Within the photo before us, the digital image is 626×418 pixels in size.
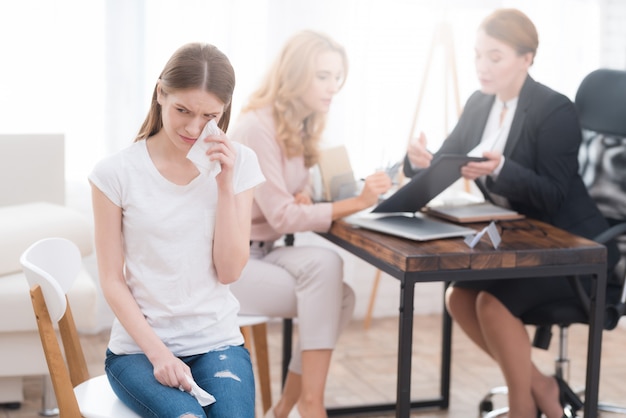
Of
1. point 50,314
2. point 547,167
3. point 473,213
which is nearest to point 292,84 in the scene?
point 473,213

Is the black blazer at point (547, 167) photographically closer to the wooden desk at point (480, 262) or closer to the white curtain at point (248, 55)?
the wooden desk at point (480, 262)

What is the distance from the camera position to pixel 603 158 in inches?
119

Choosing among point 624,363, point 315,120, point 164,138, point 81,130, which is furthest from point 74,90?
point 624,363

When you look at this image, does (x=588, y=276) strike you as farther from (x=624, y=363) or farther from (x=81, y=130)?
(x=81, y=130)

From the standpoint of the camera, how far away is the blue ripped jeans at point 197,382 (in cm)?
175

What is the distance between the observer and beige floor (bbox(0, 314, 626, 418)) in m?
3.22

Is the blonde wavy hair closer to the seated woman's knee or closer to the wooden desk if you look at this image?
the wooden desk

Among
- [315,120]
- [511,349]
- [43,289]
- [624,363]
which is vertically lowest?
[624,363]

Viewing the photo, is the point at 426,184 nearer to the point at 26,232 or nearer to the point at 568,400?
the point at 568,400

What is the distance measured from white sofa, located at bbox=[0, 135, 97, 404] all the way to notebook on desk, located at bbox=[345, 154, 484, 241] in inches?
34.2

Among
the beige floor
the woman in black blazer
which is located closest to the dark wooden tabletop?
the woman in black blazer

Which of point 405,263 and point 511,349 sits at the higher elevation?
point 405,263

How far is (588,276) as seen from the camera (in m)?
2.72

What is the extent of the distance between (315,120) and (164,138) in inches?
34.2
